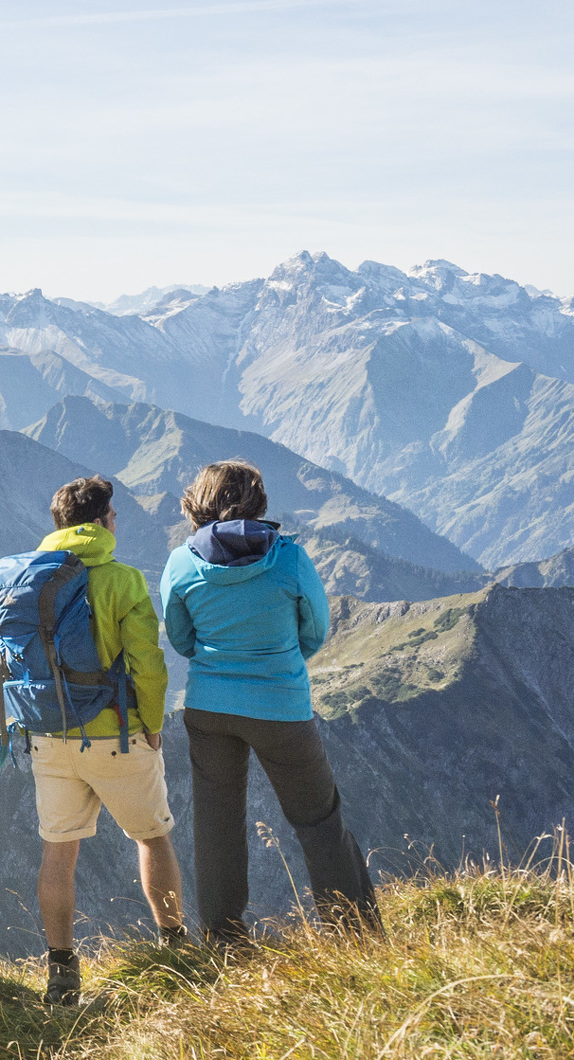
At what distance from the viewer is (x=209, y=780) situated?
22.9 feet

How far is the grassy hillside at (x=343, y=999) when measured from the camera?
3986 millimetres

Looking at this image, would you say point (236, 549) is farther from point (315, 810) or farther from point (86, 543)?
point (315, 810)

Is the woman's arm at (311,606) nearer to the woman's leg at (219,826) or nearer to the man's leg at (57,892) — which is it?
the woman's leg at (219,826)

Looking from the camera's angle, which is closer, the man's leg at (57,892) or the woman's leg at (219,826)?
the woman's leg at (219,826)

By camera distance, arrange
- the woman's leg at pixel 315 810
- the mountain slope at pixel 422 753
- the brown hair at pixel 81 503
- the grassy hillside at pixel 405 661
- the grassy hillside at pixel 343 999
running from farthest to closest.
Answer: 1. the grassy hillside at pixel 405 661
2. the mountain slope at pixel 422 753
3. the brown hair at pixel 81 503
4. the woman's leg at pixel 315 810
5. the grassy hillside at pixel 343 999

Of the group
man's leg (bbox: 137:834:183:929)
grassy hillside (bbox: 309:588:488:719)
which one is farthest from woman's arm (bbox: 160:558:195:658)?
grassy hillside (bbox: 309:588:488:719)

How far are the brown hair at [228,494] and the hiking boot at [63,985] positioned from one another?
3.48 m

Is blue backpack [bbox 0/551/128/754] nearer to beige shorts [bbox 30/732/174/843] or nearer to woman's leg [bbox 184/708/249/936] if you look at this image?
beige shorts [bbox 30/732/174/843]

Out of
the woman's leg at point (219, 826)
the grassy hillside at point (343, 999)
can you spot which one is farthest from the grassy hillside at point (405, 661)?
the grassy hillside at point (343, 999)

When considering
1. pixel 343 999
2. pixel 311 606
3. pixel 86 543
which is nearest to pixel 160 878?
pixel 311 606

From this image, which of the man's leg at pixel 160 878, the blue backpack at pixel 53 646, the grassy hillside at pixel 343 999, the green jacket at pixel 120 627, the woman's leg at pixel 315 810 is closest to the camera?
the grassy hillside at pixel 343 999

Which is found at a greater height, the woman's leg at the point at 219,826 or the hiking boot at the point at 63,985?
the woman's leg at the point at 219,826

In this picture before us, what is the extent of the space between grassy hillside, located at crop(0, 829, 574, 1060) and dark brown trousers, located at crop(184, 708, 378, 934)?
0.42 meters

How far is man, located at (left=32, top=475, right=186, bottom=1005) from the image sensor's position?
7016 millimetres
